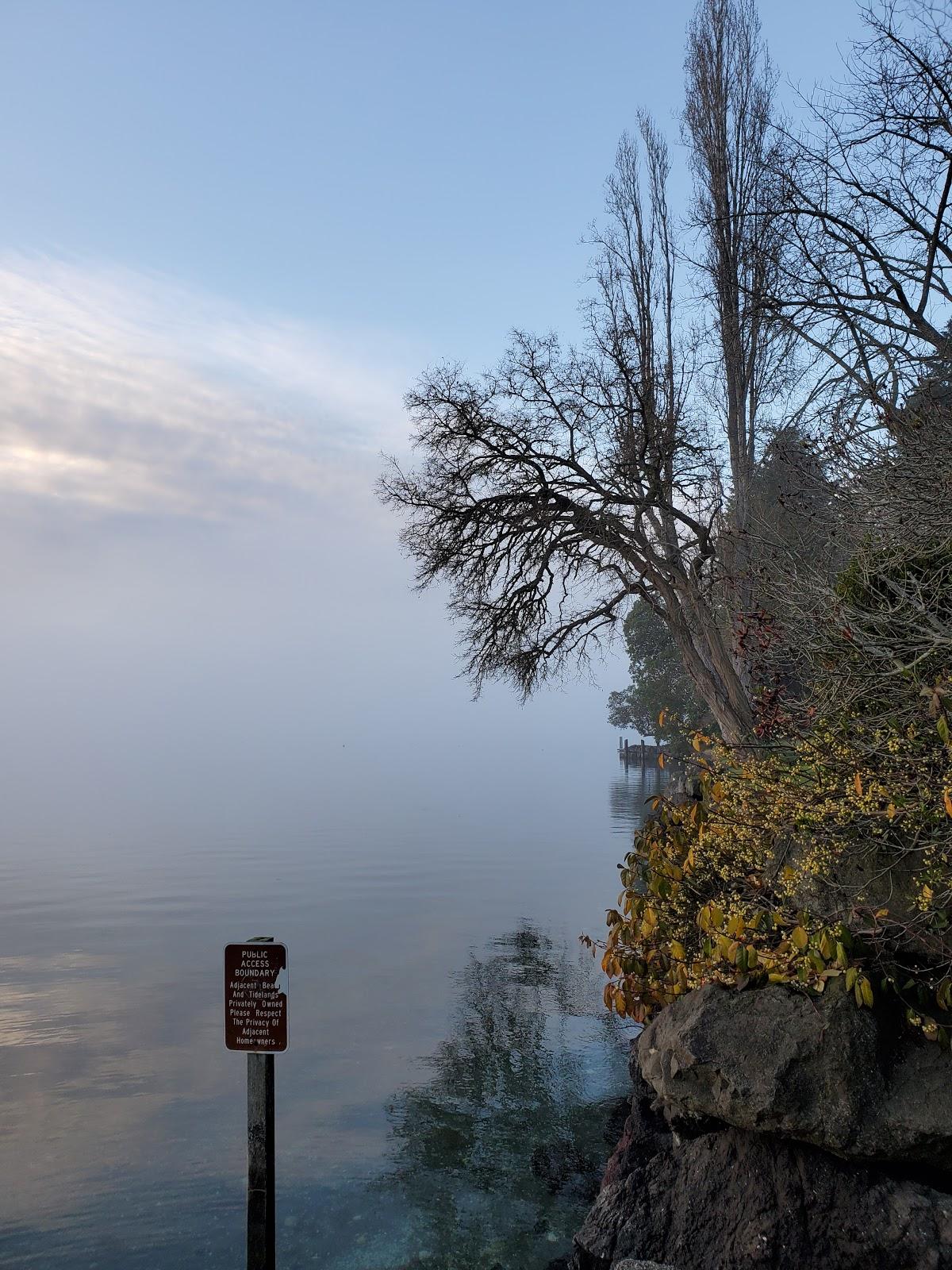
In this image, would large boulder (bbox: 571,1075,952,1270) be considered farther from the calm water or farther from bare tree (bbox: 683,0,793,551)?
bare tree (bbox: 683,0,793,551)

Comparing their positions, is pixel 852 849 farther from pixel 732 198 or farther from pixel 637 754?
pixel 637 754

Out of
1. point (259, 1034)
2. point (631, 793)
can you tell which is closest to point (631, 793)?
point (631, 793)

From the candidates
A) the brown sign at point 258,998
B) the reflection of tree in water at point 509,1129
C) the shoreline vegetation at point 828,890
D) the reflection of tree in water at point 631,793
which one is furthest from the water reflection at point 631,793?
the brown sign at point 258,998

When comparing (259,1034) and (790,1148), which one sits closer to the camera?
(259,1034)

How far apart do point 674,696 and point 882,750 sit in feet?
152

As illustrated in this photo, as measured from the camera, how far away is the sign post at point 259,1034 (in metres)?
5.60

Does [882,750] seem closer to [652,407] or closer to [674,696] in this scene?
[652,407]

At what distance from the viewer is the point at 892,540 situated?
261 inches

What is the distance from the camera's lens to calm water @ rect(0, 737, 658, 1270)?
8133 millimetres

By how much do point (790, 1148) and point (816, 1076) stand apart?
684 mm

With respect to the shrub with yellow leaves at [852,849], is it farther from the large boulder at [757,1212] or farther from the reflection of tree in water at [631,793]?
the reflection of tree in water at [631,793]

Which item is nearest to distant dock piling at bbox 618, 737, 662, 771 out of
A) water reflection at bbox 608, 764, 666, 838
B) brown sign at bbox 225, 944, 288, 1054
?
water reflection at bbox 608, 764, 666, 838

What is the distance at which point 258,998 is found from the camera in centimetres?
561

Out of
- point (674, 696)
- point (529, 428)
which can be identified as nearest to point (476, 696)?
point (529, 428)
